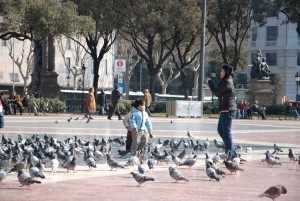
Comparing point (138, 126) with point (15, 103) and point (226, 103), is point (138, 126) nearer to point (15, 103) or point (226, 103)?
point (226, 103)

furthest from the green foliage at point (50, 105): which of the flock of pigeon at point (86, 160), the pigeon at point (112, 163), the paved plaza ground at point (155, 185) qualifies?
the pigeon at point (112, 163)

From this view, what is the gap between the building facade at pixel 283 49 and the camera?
84787mm

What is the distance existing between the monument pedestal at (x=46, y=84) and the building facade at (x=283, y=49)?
4110 cm

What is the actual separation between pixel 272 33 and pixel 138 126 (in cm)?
7338

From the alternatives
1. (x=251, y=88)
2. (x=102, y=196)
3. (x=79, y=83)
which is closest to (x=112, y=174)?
(x=102, y=196)

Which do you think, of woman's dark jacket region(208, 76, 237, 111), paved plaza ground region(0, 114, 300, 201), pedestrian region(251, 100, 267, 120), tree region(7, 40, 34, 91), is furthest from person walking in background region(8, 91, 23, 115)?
woman's dark jacket region(208, 76, 237, 111)

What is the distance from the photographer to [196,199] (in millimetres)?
9727

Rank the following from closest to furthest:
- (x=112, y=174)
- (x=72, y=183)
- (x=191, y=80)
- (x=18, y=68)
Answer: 1. (x=72, y=183)
2. (x=112, y=174)
3. (x=18, y=68)
4. (x=191, y=80)

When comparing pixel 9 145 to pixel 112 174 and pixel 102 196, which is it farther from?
pixel 102 196

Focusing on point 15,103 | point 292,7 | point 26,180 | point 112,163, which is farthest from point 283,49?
point 26,180

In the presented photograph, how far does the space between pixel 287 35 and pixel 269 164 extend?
72.0 m

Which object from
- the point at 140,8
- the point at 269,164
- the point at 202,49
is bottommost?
the point at 269,164

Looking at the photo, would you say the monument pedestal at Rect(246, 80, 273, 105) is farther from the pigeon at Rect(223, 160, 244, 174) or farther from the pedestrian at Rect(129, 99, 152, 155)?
the pigeon at Rect(223, 160, 244, 174)

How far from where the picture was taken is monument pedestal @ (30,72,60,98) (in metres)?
47.8
